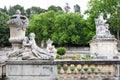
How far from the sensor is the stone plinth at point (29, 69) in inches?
417

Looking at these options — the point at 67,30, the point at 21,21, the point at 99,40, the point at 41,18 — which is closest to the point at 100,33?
the point at 99,40

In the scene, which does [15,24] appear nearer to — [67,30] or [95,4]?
[95,4]

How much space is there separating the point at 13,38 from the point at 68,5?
72.0m

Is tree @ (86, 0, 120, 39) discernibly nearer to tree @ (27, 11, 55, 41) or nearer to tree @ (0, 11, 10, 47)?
tree @ (27, 11, 55, 41)

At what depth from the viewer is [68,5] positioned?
84.8 m

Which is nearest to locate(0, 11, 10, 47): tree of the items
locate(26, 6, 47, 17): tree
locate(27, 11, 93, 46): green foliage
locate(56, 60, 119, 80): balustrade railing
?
locate(27, 11, 93, 46): green foliage

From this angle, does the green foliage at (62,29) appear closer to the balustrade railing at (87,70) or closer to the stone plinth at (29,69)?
the balustrade railing at (87,70)

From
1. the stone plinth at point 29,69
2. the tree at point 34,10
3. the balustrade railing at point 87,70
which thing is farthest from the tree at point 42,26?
the stone plinth at point 29,69

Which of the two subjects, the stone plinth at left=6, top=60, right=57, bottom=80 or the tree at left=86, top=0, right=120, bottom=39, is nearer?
the stone plinth at left=6, top=60, right=57, bottom=80

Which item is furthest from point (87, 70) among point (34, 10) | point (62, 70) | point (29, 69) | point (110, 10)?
point (34, 10)

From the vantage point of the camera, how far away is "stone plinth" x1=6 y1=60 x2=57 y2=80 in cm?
1060

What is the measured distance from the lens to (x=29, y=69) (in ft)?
34.9

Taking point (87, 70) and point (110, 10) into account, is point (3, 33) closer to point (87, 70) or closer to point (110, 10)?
point (110, 10)

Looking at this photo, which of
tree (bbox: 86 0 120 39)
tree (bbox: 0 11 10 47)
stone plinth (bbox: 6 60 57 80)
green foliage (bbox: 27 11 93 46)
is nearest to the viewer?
stone plinth (bbox: 6 60 57 80)
